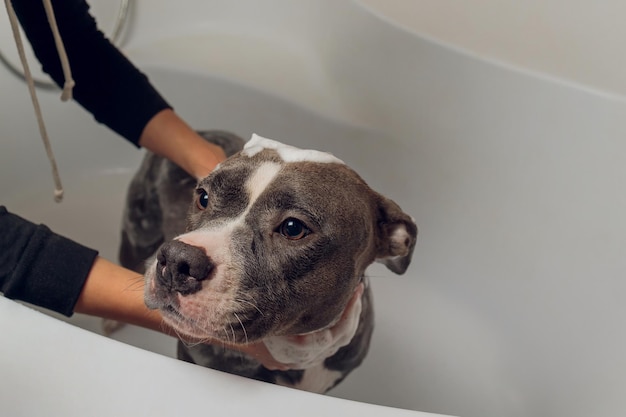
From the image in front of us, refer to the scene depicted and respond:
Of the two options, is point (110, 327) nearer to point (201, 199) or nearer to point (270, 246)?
point (201, 199)

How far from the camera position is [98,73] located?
1.52 metres

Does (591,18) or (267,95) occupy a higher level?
(591,18)

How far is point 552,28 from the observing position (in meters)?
1.77

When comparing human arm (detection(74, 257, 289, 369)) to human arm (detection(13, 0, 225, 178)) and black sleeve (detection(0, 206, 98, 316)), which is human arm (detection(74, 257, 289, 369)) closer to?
black sleeve (detection(0, 206, 98, 316))

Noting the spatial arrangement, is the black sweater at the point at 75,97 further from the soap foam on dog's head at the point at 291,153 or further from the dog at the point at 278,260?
the soap foam on dog's head at the point at 291,153

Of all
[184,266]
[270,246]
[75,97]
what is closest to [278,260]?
[270,246]

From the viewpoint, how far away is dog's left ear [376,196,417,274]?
46.7 inches

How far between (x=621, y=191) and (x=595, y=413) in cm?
60

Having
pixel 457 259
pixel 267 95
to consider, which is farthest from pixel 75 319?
pixel 457 259

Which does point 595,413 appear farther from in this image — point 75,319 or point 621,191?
point 75,319

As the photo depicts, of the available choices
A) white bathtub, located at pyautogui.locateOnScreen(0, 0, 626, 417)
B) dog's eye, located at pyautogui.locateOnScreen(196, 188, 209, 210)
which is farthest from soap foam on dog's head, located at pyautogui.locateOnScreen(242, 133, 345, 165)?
white bathtub, located at pyautogui.locateOnScreen(0, 0, 626, 417)

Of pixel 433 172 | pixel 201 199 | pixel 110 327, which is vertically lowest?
pixel 110 327

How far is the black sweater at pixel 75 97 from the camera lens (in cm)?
109

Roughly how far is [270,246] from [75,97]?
0.87 metres
